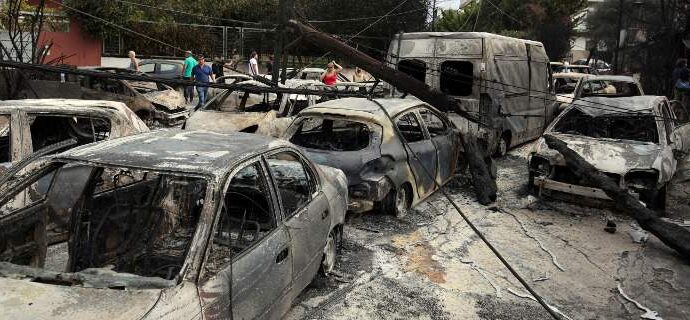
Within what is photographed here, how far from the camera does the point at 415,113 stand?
7.72m

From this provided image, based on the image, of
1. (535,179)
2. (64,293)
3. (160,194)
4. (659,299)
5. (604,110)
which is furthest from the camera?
(604,110)

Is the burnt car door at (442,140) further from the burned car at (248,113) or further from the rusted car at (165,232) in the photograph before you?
the rusted car at (165,232)

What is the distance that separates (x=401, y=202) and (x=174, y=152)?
4.02 metres

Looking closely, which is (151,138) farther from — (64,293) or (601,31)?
(601,31)

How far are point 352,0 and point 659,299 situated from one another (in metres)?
24.4

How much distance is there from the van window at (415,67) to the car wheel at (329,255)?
643 cm

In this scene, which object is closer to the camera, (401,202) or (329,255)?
(329,255)

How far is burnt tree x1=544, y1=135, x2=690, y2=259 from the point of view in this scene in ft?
20.5

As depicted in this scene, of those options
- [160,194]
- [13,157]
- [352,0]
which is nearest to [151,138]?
[160,194]

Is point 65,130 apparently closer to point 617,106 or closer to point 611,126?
point 611,126

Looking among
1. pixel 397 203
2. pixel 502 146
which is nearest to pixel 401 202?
pixel 397 203

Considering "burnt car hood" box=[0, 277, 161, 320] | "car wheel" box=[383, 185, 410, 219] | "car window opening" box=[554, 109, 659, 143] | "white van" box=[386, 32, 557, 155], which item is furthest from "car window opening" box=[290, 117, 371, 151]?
"burnt car hood" box=[0, 277, 161, 320]

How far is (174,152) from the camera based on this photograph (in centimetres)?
364

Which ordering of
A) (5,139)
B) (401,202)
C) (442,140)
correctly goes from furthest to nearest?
1. (442,140)
2. (401,202)
3. (5,139)
